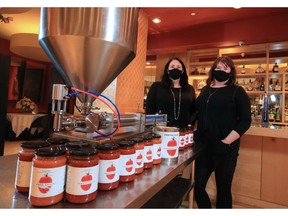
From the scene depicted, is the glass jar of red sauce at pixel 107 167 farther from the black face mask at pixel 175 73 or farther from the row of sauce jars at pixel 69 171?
the black face mask at pixel 175 73

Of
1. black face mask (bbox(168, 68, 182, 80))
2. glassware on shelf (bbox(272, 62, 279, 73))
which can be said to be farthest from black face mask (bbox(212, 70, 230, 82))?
glassware on shelf (bbox(272, 62, 279, 73))

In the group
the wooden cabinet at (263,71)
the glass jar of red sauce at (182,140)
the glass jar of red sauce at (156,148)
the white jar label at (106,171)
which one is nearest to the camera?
the white jar label at (106,171)

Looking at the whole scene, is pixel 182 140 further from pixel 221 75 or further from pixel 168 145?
pixel 221 75

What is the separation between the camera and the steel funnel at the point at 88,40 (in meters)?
0.70

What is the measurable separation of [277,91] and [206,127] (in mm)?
2862

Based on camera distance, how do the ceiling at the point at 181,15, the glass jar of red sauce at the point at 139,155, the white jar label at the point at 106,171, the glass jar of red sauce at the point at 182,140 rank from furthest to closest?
the ceiling at the point at 181,15
the glass jar of red sauce at the point at 182,140
the glass jar of red sauce at the point at 139,155
the white jar label at the point at 106,171

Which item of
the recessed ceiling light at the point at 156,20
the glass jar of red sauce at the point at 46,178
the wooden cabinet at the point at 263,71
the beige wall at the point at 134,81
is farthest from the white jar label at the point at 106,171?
the wooden cabinet at the point at 263,71

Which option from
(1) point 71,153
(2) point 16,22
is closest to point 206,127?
(1) point 71,153

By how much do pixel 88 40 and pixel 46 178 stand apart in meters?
0.45

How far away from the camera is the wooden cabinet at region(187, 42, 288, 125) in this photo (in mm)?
3605

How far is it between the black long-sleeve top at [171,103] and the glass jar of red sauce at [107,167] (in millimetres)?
989

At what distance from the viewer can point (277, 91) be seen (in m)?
3.61

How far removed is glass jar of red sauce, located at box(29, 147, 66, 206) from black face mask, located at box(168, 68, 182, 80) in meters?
1.22
